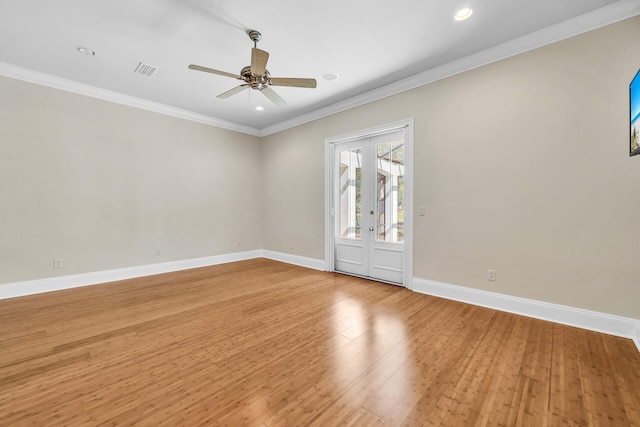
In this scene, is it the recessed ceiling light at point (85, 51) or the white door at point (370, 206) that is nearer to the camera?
the recessed ceiling light at point (85, 51)

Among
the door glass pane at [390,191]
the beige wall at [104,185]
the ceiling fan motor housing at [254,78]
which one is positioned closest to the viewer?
the ceiling fan motor housing at [254,78]

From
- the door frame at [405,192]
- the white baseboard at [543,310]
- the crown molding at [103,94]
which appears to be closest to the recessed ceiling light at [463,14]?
the door frame at [405,192]

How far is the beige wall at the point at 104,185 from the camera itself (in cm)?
357

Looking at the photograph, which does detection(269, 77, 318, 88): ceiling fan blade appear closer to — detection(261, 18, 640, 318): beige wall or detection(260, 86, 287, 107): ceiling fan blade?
detection(260, 86, 287, 107): ceiling fan blade

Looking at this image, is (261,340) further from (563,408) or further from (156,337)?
(563,408)

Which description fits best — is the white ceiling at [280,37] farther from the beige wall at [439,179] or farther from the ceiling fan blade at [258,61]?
the ceiling fan blade at [258,61]

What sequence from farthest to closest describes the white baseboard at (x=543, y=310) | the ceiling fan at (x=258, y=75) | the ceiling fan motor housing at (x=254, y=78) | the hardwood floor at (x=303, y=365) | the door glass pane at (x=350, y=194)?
the door glass pane at (x=350, y=194) → the ceiling fan motor housing at (x=254, y=78) → the ceiling fan at (x=258, y=75) → the white baseboard at (x=543, y=310) → the hardwood floor at (x=303, y=365)

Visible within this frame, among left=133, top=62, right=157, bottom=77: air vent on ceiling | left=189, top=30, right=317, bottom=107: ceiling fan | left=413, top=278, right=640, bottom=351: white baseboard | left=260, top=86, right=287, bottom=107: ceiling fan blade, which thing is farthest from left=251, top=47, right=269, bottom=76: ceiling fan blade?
left=413, top=278, right=640, bottom=351: white baseboard

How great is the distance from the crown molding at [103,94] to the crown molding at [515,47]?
2978 mm

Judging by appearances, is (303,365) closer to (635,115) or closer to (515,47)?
(635,115)

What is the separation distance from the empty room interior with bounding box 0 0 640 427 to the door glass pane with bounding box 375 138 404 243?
0.11 ft

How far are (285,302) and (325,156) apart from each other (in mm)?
2888

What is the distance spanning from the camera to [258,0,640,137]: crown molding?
2.42m

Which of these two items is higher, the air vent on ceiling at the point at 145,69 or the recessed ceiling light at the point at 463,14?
the air vent on ceiling at the point at 145,69
